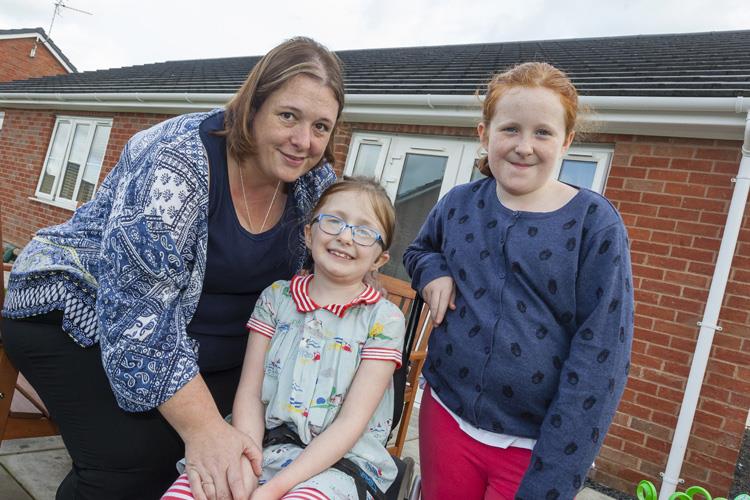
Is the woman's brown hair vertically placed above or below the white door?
below

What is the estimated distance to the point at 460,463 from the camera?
58.7 inches

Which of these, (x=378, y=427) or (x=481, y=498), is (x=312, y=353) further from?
(x=481, y=498)

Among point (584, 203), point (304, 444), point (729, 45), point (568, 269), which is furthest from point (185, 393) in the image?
point (729, 45)

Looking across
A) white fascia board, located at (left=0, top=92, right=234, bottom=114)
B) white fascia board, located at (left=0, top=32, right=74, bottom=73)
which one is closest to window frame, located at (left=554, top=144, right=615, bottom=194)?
white fascia board, located at (left=0, top=92, right=234, bottom=114)

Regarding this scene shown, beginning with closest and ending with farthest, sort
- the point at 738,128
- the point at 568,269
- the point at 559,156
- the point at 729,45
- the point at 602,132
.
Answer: the point at 568,269
the point at 559,156
the point at 738,128
the point at 602,132
the point at 729,45

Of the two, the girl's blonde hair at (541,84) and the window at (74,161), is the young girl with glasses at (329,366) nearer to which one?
the girl's blonde hair at (541,84)

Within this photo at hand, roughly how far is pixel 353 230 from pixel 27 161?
11981 millimetres

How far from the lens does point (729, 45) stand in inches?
234

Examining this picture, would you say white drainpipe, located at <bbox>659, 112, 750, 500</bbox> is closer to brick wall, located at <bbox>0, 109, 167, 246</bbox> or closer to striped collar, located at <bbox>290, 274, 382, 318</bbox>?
striped collar, located at <bbox>290, 274, 382, 318</bbox>

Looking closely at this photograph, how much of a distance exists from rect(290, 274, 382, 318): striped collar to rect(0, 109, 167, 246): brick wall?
8365 millimetres

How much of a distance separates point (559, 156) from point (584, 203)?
154 millimetres

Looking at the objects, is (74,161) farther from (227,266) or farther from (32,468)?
(227,266)

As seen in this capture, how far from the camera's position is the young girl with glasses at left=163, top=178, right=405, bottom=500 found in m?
1.40

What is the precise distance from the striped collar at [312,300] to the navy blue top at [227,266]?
0.54 ft
